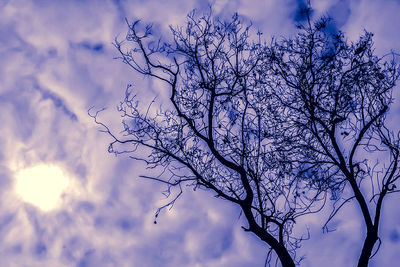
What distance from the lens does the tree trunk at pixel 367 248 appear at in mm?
6324

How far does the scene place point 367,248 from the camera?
20.9 ft

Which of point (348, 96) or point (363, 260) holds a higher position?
point (348, 96)

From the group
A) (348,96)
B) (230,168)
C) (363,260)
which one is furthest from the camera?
(348,96)

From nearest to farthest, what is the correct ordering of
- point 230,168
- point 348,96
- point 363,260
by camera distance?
point 363,260 < point 230,168 < point 348,96

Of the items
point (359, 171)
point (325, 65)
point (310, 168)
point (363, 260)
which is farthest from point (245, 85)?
point (363, 260)

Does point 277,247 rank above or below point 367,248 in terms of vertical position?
above

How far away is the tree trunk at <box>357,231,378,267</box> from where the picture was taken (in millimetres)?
6324

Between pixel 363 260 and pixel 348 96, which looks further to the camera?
pixel 348 96

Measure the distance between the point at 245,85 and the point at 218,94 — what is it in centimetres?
86

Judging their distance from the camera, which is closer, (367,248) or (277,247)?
(367,248)

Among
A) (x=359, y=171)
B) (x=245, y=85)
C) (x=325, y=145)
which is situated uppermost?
(x=245, y=85)

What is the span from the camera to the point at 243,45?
8164mm

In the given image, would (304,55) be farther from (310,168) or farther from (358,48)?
(310,168)

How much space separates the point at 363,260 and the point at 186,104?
538 cm
